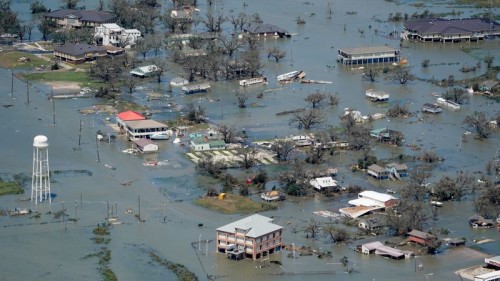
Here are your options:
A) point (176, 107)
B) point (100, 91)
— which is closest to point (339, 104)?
point (176, 107)

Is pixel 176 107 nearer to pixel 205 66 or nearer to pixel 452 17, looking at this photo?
pixel 205 66

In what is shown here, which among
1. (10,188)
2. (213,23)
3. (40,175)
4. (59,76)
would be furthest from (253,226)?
(213,23)

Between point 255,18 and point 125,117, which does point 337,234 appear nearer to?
point 125,117

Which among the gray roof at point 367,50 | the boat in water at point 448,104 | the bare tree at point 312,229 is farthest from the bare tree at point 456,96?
the bare tree at point 312,229

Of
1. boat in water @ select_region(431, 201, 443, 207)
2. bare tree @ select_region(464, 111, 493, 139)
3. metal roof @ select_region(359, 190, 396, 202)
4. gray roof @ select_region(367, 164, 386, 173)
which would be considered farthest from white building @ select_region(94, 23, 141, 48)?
boat in water @ select_region(431, 201, 443, 207)

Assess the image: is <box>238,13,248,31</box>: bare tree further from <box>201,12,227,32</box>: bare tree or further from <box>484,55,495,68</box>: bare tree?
<box>484,55,495,68</box>: bare tree
